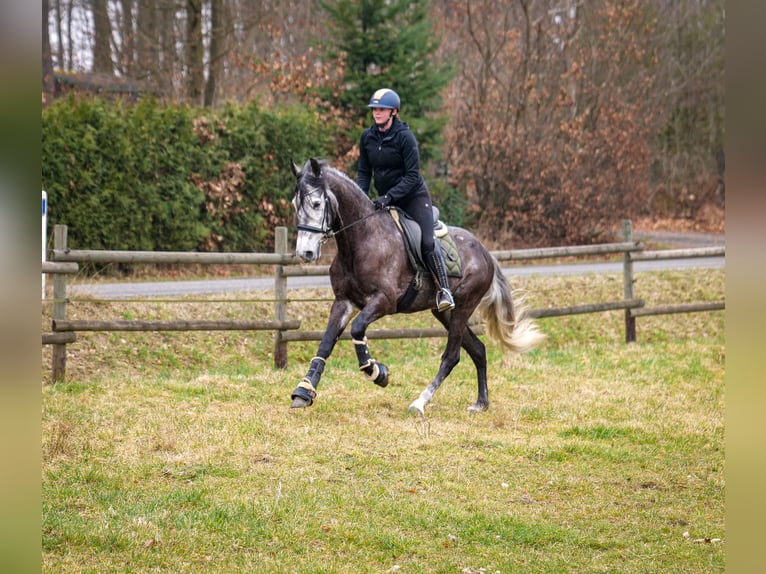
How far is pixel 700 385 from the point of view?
10.5m

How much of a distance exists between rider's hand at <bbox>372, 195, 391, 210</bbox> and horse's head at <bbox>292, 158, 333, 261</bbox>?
1.88ft

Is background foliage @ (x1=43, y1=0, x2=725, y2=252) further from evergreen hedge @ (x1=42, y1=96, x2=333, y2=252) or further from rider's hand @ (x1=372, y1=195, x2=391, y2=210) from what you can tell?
rider's hand @ (x1=372, y1=195, x2=391, y2=210)

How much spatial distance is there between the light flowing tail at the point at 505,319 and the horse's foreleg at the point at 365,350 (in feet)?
5.94

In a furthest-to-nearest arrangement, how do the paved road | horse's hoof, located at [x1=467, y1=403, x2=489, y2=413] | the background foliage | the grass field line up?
the background foliage
the paved road
horse's hoof, located at [x1=467, y1=403, x2=489, y2=413]
the grass field

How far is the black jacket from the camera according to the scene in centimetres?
843

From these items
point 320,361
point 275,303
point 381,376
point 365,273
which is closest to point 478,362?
point 381,376

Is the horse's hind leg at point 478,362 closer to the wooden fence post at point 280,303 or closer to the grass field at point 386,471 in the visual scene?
the grass field at point 386,471

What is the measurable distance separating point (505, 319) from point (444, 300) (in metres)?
1.33

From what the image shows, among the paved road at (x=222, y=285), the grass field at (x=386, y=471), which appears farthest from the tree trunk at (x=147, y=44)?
the grass field at (x=386, y=471)

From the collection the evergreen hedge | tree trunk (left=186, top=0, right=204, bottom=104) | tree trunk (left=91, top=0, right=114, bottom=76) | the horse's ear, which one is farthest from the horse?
tree trunk (left=91, top=0, right=114, bottom=76)

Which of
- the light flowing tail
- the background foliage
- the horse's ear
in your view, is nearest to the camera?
the horse's ear

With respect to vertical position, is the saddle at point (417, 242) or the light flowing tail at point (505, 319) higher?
the saddle at point (417, 242)

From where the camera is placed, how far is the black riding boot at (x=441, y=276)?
28.3ft
